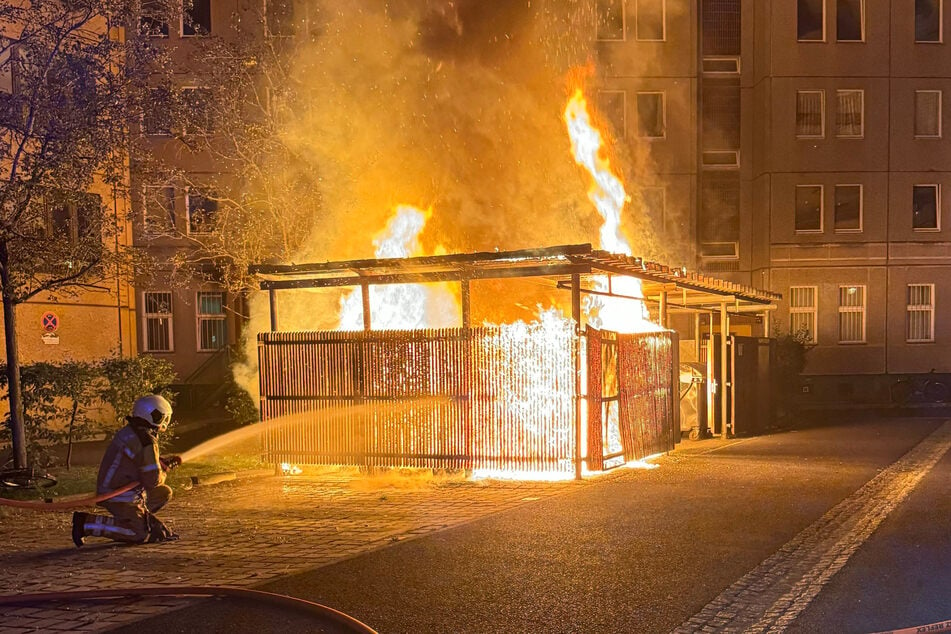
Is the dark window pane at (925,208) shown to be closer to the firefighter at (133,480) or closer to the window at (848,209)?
the window at (848,209)

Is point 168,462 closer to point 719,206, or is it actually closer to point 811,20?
point 719,206

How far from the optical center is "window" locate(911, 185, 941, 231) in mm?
31031

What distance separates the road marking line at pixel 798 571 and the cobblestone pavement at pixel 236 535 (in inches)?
118

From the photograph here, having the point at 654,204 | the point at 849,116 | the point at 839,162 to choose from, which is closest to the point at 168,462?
the point at 654,204

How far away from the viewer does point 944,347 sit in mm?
30906

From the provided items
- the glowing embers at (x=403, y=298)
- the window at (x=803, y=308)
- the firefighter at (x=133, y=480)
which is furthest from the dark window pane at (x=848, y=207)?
the firefighter at (x=133, y=480)

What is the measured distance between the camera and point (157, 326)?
29.0 m

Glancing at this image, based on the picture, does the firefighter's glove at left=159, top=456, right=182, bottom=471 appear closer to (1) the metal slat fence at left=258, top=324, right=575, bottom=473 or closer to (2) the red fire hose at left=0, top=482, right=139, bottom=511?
(2) the red fire hose at left=0, top=482, right=139, bottom=511

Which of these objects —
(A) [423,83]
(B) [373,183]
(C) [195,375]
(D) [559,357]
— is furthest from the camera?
(C) [195,375]

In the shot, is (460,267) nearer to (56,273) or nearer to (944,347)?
(56,273)

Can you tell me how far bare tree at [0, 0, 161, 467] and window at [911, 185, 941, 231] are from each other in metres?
26.6

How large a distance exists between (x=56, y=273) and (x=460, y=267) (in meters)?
5.39

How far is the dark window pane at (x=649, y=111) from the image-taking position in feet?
101

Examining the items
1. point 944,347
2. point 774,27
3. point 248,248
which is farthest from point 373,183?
point 944,347
